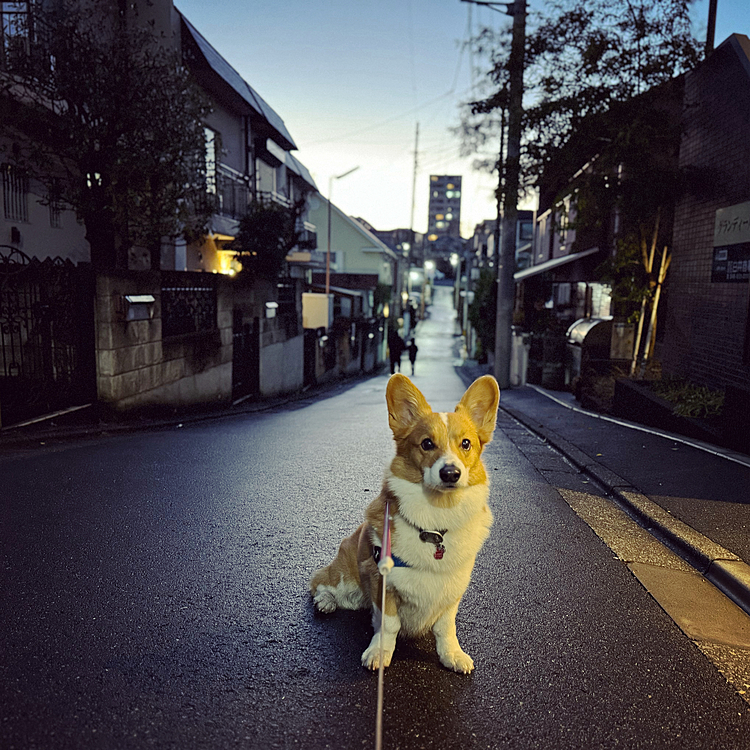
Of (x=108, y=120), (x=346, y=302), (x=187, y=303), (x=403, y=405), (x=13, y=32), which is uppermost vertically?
(x=13, y=32)

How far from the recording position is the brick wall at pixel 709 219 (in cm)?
958

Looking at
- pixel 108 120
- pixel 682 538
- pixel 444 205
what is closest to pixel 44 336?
pixel 108 120

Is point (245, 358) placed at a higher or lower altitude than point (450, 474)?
lower

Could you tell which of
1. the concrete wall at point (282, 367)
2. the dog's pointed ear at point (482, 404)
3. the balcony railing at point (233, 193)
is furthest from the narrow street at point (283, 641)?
the balcony railing at point (233, 193)

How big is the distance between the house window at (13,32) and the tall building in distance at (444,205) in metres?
155

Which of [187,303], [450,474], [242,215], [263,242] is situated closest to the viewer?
[450,474]

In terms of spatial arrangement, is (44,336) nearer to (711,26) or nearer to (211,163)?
(211,163)

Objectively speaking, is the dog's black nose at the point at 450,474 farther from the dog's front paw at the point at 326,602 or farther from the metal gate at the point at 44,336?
the metal gate at the point at 44,336

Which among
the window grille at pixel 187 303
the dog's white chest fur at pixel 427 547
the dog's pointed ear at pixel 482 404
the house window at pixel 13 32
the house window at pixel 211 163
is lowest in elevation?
the dog's white chest fur at pixel 427 547

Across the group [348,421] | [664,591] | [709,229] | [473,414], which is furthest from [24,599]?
[709,229]

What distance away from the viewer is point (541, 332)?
788 inches

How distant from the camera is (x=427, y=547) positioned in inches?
119

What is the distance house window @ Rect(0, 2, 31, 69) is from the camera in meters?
9.70

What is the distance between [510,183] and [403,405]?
472 inches
